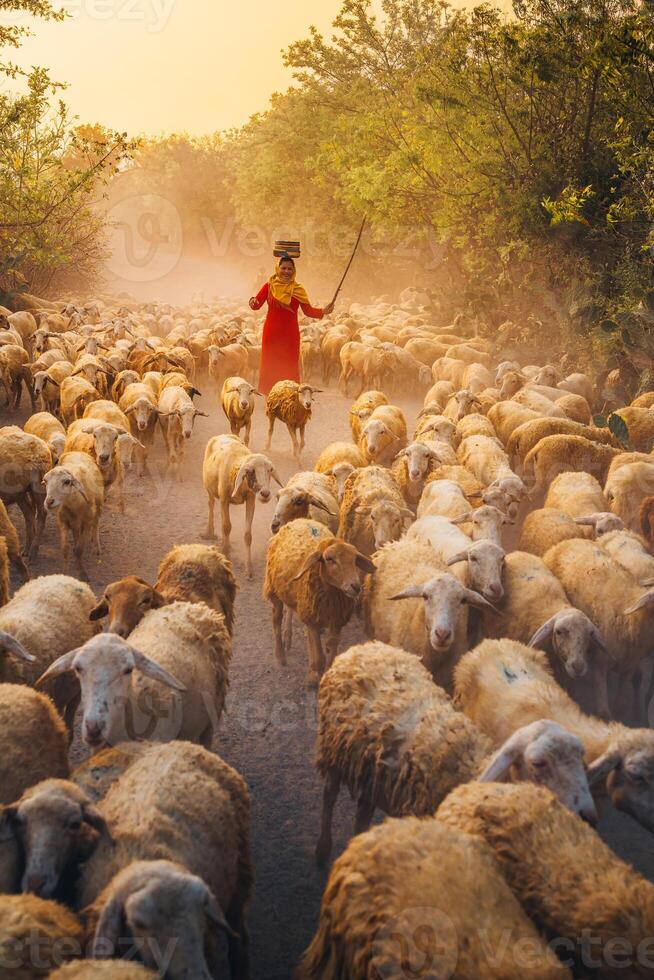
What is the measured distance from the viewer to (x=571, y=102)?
15109 mm

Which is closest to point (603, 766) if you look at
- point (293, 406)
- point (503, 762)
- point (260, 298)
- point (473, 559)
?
point (503, 762)

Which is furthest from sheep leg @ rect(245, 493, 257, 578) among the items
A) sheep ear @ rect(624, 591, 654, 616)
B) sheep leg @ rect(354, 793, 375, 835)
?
sheep ear @ rect(624, 591, 654, 616)

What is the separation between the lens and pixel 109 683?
13.3ft

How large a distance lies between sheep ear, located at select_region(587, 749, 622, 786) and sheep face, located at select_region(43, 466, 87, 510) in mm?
5975

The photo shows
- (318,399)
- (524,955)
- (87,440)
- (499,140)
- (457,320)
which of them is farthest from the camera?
(457,320)

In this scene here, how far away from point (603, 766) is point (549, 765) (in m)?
0.56

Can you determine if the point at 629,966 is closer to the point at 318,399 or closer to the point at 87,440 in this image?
the point at 87,440

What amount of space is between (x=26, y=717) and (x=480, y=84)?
17395 millimetres

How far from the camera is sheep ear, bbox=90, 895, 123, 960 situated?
2.43 metres

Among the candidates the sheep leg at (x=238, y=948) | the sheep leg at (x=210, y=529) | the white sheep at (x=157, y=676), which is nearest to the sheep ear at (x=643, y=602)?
the white sheep at (x=157, y=676)

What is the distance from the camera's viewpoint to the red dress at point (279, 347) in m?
13.5


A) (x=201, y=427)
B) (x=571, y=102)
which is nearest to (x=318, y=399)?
(x=201, y=427)

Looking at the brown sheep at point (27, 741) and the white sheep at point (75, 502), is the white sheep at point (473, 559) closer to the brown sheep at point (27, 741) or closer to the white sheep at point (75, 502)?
the brown sheep at point (27, 741)

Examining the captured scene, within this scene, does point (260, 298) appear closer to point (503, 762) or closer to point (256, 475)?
point (256, 475)
